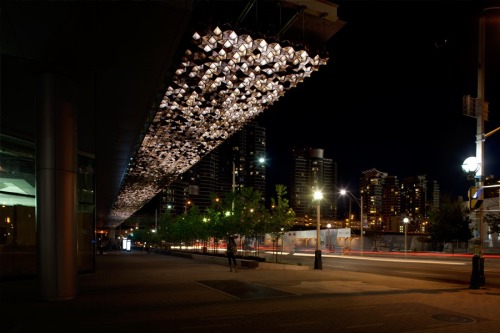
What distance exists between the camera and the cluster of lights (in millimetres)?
13430

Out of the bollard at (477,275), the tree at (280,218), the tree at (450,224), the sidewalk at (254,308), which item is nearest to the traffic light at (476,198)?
the bollard at (477,275)

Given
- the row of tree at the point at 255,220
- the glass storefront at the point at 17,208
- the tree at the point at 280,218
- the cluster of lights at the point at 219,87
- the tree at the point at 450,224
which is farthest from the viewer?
the tree at the point at 450,224

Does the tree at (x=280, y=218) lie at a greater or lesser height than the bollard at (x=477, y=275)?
greater

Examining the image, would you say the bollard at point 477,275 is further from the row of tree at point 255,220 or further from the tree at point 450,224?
the tree at point 450,224

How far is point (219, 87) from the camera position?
17.2 meters

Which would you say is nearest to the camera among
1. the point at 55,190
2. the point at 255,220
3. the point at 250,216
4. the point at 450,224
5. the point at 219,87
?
the point at 55,190

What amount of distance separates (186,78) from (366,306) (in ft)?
29.5

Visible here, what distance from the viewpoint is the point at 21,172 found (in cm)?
1878

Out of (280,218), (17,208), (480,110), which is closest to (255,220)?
(280,218)

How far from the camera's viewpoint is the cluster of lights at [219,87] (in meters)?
13.4

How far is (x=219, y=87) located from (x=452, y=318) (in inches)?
429

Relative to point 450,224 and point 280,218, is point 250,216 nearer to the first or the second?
point 280,218

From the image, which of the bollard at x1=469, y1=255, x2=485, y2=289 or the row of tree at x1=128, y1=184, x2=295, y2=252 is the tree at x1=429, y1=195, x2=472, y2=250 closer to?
the row of tree at x1=128, y1=184, x2=295, y2=252

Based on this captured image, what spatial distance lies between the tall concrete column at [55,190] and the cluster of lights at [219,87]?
12.3 feet
